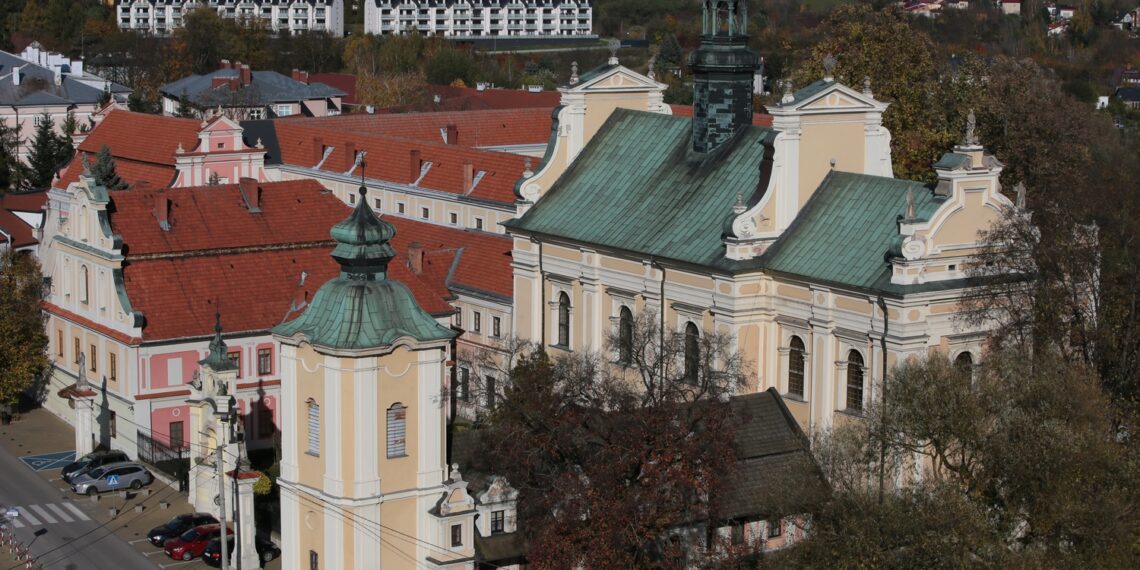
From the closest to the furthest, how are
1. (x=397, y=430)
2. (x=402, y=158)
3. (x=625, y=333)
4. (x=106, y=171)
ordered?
1. (x=397, y=430)
2. (x=625, y=333)
3. (x=106, y=171)
4. (x=402, y=158)

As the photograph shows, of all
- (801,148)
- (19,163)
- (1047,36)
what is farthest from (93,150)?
(1047,36)

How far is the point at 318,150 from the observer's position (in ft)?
288

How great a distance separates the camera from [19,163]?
3981 inches

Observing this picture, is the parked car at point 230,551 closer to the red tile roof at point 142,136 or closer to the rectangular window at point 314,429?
the rectangular window at point 314,429

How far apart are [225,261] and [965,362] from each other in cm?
2415

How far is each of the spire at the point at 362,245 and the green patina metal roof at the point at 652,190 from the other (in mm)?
13367

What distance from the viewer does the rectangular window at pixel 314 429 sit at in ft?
128

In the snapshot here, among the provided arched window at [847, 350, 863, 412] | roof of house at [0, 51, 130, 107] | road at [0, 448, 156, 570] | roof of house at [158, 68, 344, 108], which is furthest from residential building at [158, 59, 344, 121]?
arched window at [847, 350, 863, 412]

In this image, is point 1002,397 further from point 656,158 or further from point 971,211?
point 656,158

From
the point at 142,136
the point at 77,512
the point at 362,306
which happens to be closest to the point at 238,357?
the point at 77,512

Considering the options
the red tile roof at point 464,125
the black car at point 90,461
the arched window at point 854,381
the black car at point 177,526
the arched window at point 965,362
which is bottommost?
the black car at point 177,526

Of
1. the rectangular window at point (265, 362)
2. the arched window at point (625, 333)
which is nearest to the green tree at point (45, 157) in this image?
the rectangular window at point (265, 362)

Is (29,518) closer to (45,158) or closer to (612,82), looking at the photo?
(612,82)

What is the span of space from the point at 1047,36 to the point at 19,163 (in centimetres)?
10454
